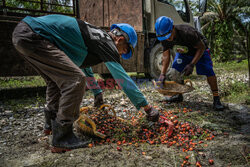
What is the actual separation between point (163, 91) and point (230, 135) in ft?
4.15

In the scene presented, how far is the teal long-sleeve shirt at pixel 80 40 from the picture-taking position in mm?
1981

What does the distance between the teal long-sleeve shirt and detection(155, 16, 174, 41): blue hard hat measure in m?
1.44

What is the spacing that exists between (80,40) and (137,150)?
132 cm

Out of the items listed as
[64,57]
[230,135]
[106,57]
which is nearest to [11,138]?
[64,57]

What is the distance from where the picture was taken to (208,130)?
2.54 meters

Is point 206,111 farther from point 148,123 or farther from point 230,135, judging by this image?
point 148,123

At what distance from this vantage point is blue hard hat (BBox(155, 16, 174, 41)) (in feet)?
10.6

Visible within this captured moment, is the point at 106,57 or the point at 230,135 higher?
the point at 106,57

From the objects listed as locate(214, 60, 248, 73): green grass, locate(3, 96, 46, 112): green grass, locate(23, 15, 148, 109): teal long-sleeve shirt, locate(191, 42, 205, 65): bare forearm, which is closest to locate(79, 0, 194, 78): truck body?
locate(3, 96, 46, 112): green grass

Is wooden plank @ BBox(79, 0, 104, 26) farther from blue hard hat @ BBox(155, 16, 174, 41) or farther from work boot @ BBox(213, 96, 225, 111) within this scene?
work boot @ BBox(213, 96, 225, 111)

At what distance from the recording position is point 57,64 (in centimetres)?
194

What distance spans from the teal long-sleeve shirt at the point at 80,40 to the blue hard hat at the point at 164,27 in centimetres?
144

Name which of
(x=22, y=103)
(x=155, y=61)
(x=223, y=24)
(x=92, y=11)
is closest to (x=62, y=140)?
(x=22, y=103)

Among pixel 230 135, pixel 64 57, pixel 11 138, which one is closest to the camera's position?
pixel 64 57
